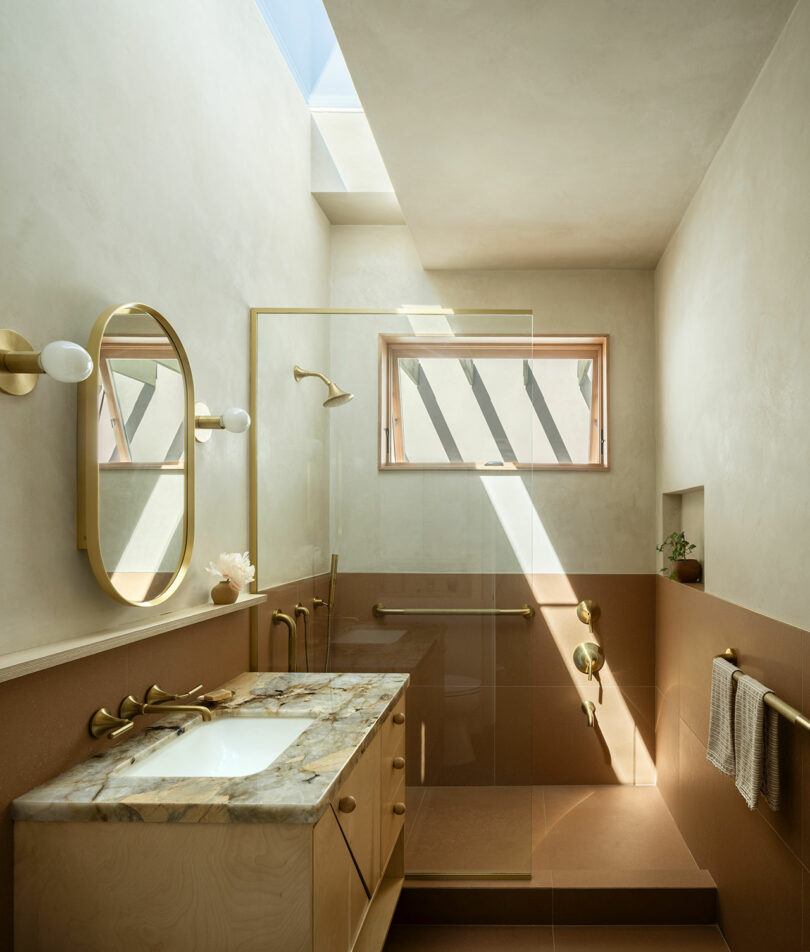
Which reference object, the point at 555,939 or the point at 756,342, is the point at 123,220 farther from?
the point at 555,939

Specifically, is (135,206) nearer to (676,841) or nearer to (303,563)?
(303,563)

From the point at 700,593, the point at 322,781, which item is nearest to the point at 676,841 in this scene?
the point at 700,593

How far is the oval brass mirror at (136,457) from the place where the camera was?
1.62m

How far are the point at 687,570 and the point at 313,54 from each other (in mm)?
2725

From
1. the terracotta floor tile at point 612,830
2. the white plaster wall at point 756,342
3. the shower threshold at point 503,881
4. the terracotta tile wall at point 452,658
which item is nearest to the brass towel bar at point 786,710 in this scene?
the white plaster wall at point 756,342

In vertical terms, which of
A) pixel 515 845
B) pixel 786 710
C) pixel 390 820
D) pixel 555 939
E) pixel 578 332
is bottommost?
pixel 555 939

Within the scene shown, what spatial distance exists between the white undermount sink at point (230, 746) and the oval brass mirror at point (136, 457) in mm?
342

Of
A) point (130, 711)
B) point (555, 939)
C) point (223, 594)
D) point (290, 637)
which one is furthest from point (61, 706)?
point (555, 939)

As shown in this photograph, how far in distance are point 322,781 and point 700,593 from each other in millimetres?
1951

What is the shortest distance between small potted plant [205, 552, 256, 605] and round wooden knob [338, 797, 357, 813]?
33.4 inches

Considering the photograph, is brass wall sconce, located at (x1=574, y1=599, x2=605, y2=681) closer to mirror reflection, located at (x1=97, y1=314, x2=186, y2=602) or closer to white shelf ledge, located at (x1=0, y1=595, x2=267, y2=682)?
white shelf ledge, located at (x1=0, y1=595, x2=267, y2=682)

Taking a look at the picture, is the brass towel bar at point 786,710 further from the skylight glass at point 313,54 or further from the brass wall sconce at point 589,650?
the skylight glass at point 313,54

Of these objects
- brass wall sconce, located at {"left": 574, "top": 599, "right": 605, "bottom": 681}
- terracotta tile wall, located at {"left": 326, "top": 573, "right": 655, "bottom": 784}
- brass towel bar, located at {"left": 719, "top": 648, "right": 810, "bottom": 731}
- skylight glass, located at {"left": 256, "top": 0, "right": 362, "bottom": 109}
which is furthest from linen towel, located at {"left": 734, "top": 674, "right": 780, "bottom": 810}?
skylight glass, located at {"left": 256, "top": 0, "right": 362, "bottom": 109}

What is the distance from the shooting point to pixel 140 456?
1.85 metres
